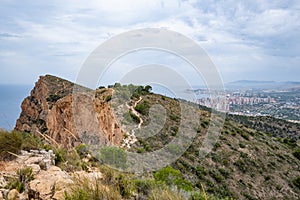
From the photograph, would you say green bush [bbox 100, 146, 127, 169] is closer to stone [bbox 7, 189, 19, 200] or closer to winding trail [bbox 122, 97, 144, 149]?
stone [bbox 7, 189, 19, 200]

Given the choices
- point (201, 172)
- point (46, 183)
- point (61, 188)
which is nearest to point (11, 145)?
point (46, 183)

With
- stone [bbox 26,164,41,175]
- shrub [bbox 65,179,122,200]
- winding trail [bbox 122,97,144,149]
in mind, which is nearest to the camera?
shrub [bbox 65,179,122,200]

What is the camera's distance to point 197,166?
16.1m

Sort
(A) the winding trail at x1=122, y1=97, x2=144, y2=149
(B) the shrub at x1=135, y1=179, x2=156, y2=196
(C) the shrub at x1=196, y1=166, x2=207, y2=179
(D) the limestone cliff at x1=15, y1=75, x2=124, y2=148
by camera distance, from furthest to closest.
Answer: (C) the shrub at x1=196, y1=166, x2=207, y2=179 → (A) the winding trail at x1=122, y1=97, x2=144, y2=149 → (D) the limestone cliff at x1=15, y1=75, x2=124, y2=148 → (B) the shrub at x1=135, y1=179, x2=156, y2=196

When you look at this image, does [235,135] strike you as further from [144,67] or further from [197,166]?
[144,67]

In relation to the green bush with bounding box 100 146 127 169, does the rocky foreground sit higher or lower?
higher

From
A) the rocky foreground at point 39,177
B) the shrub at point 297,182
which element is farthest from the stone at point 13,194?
the shrub at point 297,182

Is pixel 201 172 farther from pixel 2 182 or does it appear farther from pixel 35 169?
pixel 2 182

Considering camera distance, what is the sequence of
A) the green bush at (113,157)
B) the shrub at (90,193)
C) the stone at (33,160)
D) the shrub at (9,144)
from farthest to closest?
1. the green bush at (113,157)
2. the shrub at (9,144)
3. the stone at (33,160)
4. the shrub at (90,193)

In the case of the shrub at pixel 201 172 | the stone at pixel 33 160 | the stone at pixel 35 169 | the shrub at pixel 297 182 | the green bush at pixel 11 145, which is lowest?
the shrub at pixel 297 182

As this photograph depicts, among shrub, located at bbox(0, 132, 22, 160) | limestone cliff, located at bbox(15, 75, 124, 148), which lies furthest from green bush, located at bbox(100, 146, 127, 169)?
shrub, located at bbox(0, 132, 22, 160)

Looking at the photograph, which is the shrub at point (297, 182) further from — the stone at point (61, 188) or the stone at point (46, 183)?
the stone at point (61, 188)

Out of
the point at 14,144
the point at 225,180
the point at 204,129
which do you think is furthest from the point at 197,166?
the point at 14,144

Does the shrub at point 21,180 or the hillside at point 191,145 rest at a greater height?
the shrub at point 21,180
